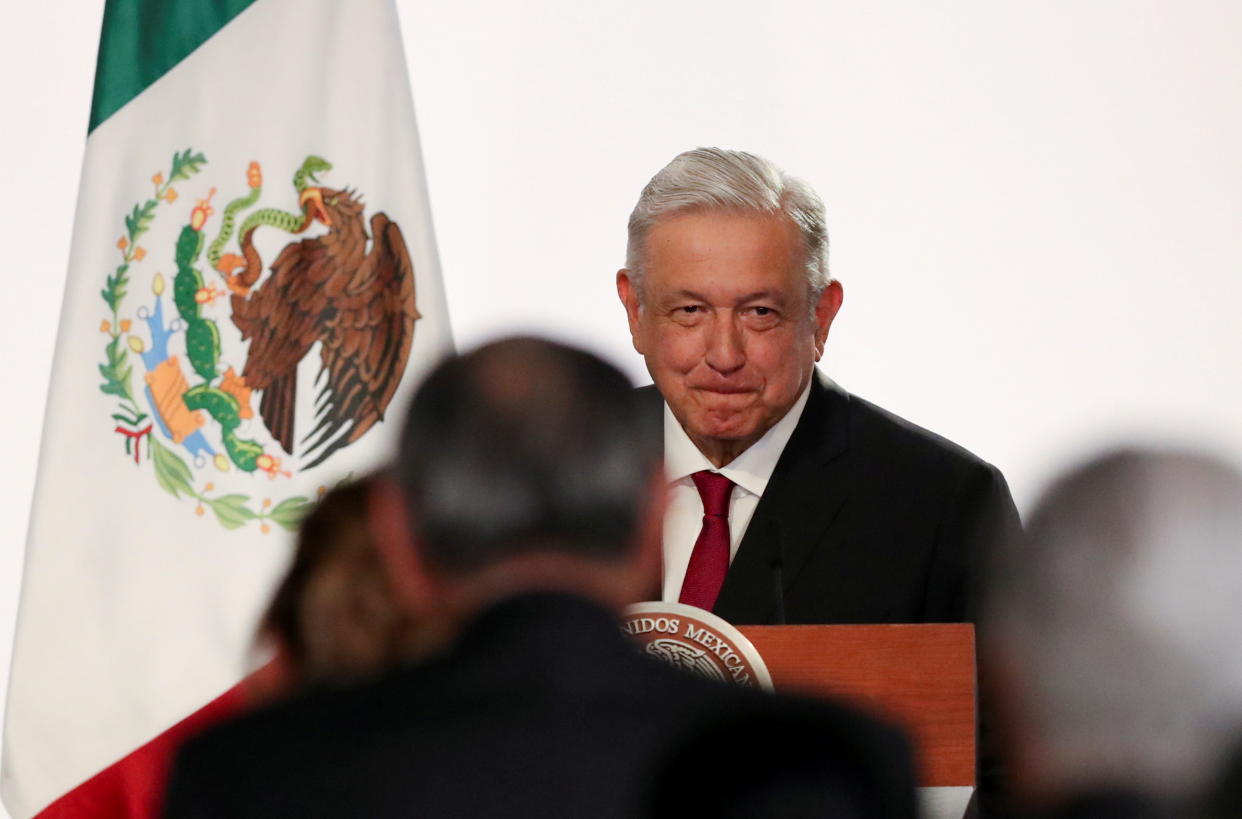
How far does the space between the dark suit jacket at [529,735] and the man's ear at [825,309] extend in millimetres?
1706

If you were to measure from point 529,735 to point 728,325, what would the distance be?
1662 millimetres

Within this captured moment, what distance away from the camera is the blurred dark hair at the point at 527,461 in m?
1.29

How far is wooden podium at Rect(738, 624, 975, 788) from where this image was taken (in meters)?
1.91

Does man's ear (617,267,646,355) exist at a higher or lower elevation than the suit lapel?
higher

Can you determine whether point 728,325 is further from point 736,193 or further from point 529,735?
point 529,735

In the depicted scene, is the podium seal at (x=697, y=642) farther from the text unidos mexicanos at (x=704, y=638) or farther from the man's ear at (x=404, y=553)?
the man's ear at (x=404, y=553)

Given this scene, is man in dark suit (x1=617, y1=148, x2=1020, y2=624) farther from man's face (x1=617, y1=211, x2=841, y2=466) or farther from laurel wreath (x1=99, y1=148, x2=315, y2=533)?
laurel wreath (x1=99, y1=148, x2=315, y2=533)

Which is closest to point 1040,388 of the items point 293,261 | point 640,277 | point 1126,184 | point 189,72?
point 1126,184

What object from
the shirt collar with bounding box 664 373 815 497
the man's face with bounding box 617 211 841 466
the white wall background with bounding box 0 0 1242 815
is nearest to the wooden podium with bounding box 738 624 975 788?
the shirt collar with bounding box 664 373 815 497

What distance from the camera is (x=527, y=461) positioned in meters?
1.30

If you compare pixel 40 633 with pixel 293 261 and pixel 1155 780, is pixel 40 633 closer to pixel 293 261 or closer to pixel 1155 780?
pixel 293 261

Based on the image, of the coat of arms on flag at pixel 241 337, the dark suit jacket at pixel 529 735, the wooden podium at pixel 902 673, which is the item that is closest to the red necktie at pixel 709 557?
the wooden podium at pixel 902 673

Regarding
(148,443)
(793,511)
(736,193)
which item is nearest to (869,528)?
(793,511)

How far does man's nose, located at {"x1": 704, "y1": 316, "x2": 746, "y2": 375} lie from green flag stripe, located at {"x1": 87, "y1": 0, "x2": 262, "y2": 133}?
179cm
